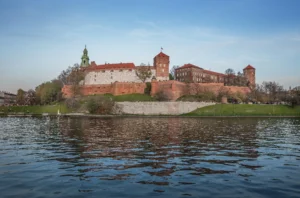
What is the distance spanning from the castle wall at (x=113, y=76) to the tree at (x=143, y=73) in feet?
8.01

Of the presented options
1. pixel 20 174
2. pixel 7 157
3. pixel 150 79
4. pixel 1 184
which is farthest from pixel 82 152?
pixel 150 79

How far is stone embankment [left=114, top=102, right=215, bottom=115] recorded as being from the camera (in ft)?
239

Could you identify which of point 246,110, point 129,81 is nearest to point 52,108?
point 129,81

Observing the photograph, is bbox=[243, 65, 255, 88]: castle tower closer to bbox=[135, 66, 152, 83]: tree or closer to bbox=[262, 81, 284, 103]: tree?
bbox=[262, 81, 284, 103]: tree

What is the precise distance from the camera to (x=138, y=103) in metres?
74.6

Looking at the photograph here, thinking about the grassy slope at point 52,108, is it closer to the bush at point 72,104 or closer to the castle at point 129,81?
the bush at point 72,104

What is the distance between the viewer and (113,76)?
9644 cm

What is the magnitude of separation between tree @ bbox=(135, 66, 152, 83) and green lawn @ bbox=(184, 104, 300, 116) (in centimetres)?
2521

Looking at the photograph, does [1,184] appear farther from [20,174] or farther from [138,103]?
[138,103]

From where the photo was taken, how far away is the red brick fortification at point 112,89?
290ft

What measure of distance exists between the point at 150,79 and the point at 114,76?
1275cm

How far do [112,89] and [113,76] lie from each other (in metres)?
7.70

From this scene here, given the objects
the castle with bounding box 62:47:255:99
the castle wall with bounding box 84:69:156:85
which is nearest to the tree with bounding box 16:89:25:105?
the castle with bounding box 62:47:255:99

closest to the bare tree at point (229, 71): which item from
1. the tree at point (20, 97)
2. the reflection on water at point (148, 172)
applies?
the tree at point (20, 97)
